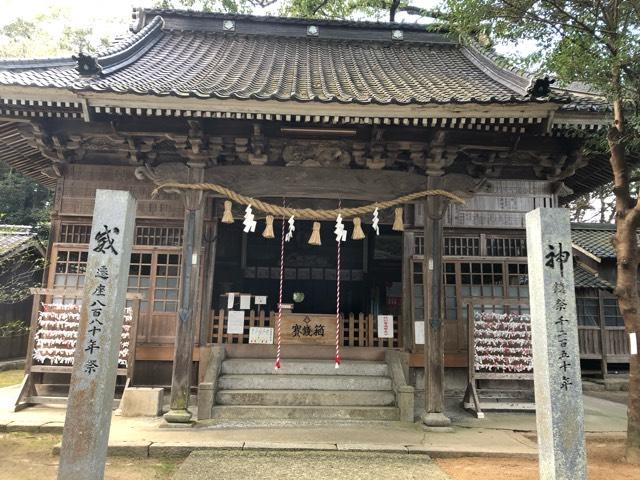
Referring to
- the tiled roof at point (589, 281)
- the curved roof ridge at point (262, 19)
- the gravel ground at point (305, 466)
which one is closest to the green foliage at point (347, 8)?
the curved roof ridge at point (262, 19)

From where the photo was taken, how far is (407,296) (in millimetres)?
8656

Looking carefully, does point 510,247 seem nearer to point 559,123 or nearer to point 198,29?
point 559,123

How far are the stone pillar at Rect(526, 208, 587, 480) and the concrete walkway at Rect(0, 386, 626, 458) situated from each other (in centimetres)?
178

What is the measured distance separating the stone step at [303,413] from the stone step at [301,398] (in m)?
0.14

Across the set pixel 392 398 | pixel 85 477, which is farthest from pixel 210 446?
pixel 392 398

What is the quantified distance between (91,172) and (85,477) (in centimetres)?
598

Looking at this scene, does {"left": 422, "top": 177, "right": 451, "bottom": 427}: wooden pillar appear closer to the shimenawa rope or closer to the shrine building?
the shrine building

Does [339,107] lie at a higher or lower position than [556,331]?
higher

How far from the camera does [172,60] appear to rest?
10391 mm

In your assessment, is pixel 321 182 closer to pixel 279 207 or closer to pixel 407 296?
pixel 279 207

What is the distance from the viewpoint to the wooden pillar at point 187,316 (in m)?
6.73

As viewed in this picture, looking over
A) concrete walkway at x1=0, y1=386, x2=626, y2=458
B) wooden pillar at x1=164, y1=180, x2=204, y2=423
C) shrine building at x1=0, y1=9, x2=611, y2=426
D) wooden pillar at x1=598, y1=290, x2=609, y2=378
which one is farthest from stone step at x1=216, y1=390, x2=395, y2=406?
wooden pillar at x1=598, y1=290, x2=609, y2=378

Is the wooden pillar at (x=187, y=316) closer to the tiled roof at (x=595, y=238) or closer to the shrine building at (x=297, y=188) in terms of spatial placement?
the shrine building at (x=297, y=188)

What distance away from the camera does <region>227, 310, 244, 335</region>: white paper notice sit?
28.3 feet
